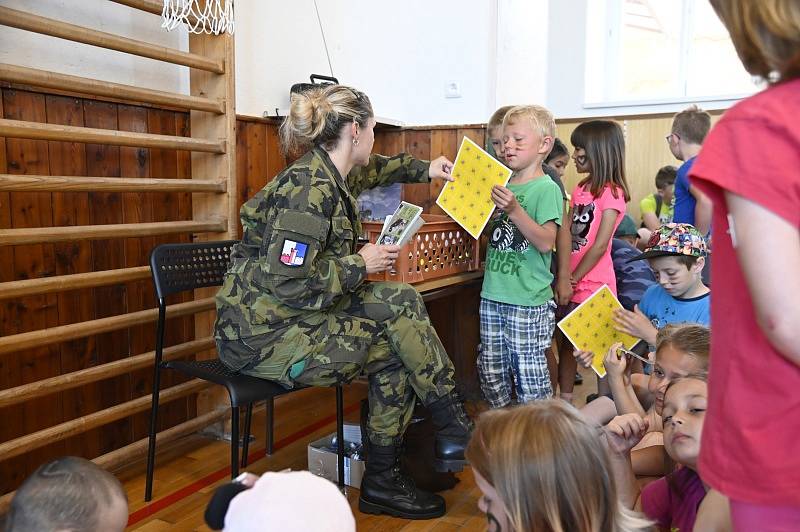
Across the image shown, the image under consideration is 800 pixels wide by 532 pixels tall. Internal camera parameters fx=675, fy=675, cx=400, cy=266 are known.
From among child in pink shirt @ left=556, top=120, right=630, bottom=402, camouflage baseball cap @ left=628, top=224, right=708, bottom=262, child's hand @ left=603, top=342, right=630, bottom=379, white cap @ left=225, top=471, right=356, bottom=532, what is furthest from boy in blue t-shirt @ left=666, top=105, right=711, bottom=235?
white cap @ left=225, top=471, right=356, bottom=532

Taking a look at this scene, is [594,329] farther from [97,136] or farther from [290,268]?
[97,136]

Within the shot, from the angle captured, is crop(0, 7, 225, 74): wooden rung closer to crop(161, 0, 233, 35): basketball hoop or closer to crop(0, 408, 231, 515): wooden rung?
crop(161, 0, 233, 35): basketball hoop

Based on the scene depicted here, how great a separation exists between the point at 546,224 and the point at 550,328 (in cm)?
43

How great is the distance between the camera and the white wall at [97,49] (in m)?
2.15

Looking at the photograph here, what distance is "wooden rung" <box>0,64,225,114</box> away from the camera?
1.94 meters

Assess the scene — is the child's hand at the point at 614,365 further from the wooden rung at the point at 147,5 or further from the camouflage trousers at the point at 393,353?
the wooden rung at the point at 147,5

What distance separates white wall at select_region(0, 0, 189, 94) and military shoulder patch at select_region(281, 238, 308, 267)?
1.06 m

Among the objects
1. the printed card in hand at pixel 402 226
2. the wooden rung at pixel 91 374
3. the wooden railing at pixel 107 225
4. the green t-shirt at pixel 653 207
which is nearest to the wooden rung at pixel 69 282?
the wooden railing at pixel 107 225

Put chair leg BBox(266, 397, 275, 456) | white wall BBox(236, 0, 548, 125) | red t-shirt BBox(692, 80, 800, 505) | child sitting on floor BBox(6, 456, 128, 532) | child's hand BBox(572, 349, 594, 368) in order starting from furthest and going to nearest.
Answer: white wall BBox(236, 0, 548, 125)
chair leg BBox(266, 397, 275, 456)
child's hand BBox(572, 349, 594, 368)
child sitting on floor BBox(6, 456, 128, 532)
red t-shirt BBox(692, 80, 800, 505)

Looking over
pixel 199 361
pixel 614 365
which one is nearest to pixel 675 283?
pixel 614 365

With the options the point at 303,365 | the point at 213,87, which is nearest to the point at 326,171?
the point at 303,365

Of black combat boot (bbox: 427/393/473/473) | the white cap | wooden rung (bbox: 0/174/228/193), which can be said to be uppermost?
wooden rung (bbox: 0/174/228/193)

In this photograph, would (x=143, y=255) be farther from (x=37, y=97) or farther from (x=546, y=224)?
(x=546, y=224)

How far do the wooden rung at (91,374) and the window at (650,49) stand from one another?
4538mm
